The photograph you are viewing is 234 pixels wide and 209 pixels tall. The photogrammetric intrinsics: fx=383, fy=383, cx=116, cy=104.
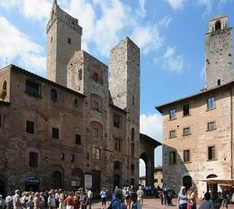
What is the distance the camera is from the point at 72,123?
37.3 m

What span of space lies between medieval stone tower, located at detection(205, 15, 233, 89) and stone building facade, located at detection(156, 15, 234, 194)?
10.2 metres

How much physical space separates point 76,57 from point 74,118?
24.0 ft

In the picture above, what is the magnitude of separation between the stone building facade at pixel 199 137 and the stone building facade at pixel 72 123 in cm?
434

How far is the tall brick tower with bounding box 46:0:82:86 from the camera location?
53.7m

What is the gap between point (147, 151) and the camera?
1981 inches

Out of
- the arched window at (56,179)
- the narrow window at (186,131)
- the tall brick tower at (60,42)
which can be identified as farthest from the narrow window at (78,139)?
the tall brick tower at (60,42)

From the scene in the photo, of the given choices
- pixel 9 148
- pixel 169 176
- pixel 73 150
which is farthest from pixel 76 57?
pixel 169 176

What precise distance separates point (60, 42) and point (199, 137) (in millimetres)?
24503

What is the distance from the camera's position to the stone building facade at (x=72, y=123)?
31.6 meters

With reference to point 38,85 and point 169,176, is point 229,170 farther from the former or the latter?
point 38,85

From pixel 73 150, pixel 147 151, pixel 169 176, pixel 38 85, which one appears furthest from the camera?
pixel 147 151

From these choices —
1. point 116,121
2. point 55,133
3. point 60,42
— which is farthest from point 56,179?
point 60,42

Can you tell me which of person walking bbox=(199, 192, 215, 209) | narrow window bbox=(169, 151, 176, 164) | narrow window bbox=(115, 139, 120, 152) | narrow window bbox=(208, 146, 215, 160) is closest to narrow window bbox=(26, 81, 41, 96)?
narrow window bbox=(115, 139, 120, 152)

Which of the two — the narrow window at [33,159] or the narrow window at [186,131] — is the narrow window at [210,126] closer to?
the narrow window at [186,131]
